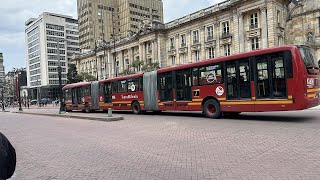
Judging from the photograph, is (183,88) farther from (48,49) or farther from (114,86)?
(48,49)

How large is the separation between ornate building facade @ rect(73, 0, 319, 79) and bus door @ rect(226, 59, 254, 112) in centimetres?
3102

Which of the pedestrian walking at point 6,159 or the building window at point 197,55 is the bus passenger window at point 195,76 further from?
the building window at point 197,55

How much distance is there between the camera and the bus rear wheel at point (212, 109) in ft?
52.9

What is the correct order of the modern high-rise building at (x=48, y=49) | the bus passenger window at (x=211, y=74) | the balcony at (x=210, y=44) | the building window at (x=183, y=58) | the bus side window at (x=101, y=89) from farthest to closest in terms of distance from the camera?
the modern high-rise building at (x=48, y=49)
the building window at (x=183, y=58)
the balcony at (x=210, y=44)
the bus side window at (x=101, y=89)
the bus passenger window at (x=211, y=74)

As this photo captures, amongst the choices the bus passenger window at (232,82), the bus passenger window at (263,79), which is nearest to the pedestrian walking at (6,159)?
the bus passenger window at (263,79)

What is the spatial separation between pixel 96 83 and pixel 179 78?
11360 mm

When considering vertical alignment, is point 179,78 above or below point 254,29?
below

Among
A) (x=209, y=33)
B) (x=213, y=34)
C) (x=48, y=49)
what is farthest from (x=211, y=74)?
(x=48, y=49)

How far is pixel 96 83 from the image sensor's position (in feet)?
90.1

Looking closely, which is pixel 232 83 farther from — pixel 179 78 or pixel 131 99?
pixel 131 99

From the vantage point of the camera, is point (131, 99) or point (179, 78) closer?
point (179, 78)

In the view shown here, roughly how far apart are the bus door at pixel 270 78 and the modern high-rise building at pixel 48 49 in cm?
10654

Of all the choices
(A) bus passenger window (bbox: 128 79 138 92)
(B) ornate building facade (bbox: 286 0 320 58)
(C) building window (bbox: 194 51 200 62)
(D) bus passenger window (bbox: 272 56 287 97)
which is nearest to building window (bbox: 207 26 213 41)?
(C) building window (bbox: 194 51 200 62)

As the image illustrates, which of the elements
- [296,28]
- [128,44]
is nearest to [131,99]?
[296,28]
